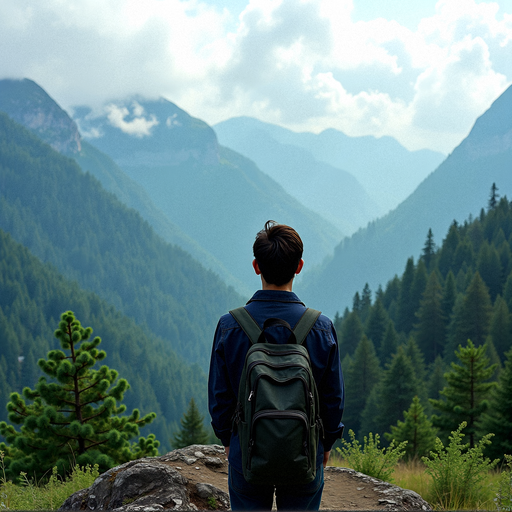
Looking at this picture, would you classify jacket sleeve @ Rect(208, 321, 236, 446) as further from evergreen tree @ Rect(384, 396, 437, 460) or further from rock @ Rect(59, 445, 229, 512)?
evergreen tree @ Rect(384, 396, 437, 460)

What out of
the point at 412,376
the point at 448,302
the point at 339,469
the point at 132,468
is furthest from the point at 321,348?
the point at 448,302

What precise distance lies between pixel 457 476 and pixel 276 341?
4.40 metres

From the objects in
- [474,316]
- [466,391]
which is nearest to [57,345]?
[474,316]

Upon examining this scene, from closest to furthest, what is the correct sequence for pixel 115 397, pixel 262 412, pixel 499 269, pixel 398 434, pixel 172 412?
pixel 262 412 < pixel 115 397 < pixel 398 434 < pixel 499 269 < pixel 172 412

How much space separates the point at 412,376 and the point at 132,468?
4238 cm

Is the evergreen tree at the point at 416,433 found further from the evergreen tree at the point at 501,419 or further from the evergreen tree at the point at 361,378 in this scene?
the evergreen tree at the point at 361,378

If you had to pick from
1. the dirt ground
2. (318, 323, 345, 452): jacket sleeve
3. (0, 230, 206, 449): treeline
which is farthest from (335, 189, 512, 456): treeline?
(0, 230, 206, 449): treeline

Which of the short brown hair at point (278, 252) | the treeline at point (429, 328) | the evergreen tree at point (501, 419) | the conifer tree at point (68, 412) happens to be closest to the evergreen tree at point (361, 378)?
the treeline at point (429, 328)

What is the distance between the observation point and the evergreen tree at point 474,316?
58.5 m

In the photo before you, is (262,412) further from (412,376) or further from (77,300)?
(77,300)

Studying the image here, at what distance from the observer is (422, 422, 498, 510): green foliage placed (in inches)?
236

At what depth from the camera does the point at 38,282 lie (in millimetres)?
151625

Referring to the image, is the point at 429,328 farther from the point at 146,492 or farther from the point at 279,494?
the point at 279,494

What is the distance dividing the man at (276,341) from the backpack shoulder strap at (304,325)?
5cm
